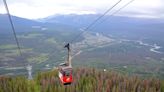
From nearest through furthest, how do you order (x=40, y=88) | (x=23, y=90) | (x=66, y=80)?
(x=66, y=80) < (x=23, y=90) < (x=40, y=88)

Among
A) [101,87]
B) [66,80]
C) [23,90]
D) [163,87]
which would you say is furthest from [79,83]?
[66,80]

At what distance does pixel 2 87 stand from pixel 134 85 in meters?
42.8

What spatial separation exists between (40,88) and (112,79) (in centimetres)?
2988

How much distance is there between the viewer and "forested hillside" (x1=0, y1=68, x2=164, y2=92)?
90.3 metres

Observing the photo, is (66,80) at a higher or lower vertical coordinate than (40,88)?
higher

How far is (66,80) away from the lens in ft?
76.7

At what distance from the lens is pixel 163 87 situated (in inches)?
4373

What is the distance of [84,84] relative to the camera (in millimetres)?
103500

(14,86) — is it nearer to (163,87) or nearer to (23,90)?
(23,90)

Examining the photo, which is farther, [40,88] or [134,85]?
[134,85]

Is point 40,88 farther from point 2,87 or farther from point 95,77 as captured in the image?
point 95,77

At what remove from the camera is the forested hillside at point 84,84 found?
9030 centimetres

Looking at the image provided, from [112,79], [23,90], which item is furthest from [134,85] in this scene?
[23,90]

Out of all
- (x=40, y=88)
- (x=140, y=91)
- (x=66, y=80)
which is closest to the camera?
(x=66, y=80)
